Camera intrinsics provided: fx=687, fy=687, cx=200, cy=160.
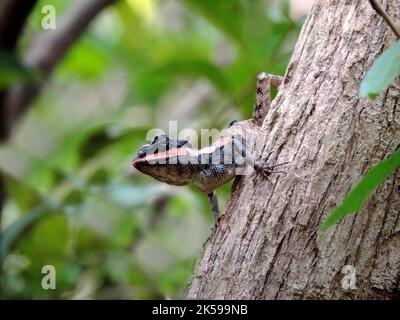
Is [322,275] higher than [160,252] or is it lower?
lower

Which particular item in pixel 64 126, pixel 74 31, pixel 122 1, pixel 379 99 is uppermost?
pixel 64 126

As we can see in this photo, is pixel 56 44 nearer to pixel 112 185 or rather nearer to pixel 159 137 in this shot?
pixel 112 185

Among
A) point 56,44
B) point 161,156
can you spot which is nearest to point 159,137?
point 161,156

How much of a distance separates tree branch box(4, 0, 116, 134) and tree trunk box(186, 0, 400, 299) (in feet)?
8.85

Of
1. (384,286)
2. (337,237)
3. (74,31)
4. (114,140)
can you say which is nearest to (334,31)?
(337,237)

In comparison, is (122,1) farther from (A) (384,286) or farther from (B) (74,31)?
(A) (384,286)

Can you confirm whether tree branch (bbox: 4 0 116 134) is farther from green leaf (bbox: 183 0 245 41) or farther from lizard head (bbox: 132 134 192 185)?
lizard head (bbox: 132 134 192 185)

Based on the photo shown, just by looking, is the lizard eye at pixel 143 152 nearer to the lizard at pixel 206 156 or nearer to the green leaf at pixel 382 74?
the lizard at pixel 206 156

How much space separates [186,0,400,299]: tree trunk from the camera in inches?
96.9

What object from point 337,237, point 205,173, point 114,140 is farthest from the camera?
point 114,140

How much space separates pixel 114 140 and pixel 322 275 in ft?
7.74

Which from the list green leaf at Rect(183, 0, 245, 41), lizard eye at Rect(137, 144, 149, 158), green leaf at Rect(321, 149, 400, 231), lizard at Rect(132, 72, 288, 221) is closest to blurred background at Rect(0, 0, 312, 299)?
green leaf at Rect(183, 0, 245, 41)

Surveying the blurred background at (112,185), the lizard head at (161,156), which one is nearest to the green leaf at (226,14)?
the blurred background at (112,185)
